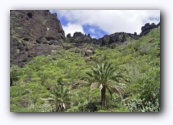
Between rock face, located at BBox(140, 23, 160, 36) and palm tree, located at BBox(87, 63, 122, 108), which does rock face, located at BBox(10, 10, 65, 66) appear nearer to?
palm tree, located at BBox(87, 63, 122, 108)

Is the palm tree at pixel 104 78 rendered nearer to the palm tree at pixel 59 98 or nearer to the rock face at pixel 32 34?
the palm tree at pixel 59 98

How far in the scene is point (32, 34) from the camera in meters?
13.0

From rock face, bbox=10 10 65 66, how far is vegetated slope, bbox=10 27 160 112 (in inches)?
6.3

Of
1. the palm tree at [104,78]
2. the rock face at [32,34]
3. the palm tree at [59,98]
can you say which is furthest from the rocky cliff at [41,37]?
the palm tree at [59,98]

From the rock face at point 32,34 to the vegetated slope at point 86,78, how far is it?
16cm

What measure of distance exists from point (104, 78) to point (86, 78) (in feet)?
1.09

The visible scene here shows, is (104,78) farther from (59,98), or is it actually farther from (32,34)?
(32,34)

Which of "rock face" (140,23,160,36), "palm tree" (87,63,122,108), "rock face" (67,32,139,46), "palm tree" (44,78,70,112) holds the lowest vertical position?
"palm tree" (44,78,70,112)

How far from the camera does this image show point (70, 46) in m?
13.1

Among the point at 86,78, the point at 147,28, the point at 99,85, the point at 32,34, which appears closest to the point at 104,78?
the point at 99,85

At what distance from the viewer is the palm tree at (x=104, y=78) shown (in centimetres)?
1270

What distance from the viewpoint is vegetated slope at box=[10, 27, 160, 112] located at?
41.6 feet

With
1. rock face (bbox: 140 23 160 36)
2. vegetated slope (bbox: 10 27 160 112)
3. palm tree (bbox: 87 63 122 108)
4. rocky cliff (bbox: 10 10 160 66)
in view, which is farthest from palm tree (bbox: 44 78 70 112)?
rock face (bbox: 140 23 160 36)

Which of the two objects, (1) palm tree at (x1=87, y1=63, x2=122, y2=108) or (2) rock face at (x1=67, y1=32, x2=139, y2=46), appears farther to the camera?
(2) rock face at (x1=67, y1=32, x2=139, y2=46)
